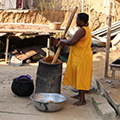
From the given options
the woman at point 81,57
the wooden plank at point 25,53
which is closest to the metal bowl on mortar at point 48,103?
the woman at point 81,57

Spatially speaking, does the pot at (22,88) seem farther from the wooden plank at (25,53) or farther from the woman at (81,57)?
the wooden plank at (25,53)

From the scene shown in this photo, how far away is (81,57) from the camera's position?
4191 mm

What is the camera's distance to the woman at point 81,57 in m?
4.07

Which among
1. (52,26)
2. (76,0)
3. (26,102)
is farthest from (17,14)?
(26,102)

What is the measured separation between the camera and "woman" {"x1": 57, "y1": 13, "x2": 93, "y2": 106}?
13.4 feet

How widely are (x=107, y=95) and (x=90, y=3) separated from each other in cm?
1105

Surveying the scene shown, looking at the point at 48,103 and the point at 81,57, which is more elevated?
the point at 81,57

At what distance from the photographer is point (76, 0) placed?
14586mm

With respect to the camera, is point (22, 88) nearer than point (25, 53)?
Yes

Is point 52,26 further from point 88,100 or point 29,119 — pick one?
point 29,119

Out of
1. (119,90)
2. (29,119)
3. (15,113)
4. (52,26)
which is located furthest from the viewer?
(52,26)

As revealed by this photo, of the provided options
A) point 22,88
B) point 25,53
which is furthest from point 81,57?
point 25,53

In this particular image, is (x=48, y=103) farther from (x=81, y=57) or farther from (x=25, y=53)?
(x=25, y=53)

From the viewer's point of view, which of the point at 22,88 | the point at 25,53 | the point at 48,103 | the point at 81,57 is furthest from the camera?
the point at 25,53
